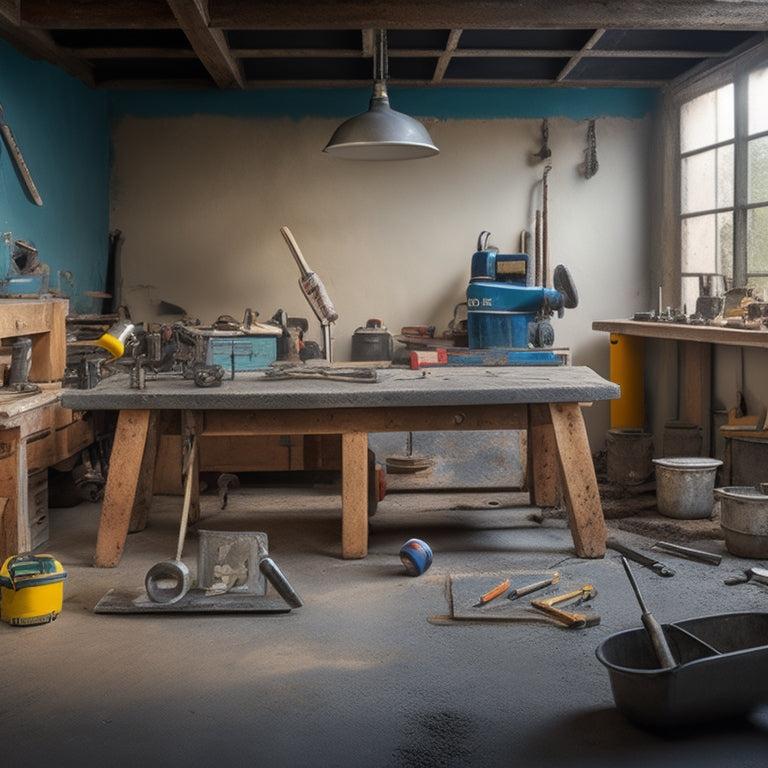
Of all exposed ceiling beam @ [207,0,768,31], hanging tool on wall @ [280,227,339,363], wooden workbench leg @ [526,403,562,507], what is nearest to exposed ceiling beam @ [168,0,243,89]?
exposed ceiling beam @ [207,0,768,31]

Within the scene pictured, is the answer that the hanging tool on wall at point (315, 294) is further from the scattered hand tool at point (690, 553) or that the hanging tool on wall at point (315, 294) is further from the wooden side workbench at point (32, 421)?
the scattered hand tool at point (690, 553)

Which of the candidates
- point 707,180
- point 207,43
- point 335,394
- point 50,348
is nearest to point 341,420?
point 335,394

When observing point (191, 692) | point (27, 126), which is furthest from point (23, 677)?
point (27, 126)

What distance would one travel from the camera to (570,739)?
92.4 inches

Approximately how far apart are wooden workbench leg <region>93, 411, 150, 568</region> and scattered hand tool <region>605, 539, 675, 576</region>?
2.05m

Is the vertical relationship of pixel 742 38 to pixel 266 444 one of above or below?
above

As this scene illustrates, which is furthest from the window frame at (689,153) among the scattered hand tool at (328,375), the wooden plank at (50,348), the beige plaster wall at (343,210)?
the wooden plank at (50,348)

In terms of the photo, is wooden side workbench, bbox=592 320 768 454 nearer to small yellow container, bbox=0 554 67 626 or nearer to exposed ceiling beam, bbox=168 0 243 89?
exposed ceiling beam, bbox=168 0 243 89

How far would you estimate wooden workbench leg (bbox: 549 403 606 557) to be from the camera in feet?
12.9

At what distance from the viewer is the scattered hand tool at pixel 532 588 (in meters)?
3.41

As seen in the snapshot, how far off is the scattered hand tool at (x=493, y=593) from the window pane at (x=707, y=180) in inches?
133

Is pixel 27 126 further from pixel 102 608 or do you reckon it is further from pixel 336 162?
pixel 102 608

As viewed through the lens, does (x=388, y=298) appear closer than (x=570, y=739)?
No

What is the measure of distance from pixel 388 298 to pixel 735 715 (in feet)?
15.5
